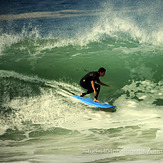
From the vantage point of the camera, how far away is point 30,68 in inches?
393

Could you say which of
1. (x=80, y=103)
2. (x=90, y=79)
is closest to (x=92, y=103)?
(x=80, y=103)

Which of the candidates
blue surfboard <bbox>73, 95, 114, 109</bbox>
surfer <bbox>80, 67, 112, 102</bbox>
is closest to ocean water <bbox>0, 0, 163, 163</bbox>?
blue surfboard <bbox>73, 95, 114, 109</bbox>

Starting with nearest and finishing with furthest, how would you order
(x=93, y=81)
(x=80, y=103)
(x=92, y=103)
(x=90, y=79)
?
1. (x=93, y=81)
2. (x=90, y=79)
3. (x=92, y=103)
4. (x=80, y=103)

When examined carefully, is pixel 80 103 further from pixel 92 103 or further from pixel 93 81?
pixel 93 81

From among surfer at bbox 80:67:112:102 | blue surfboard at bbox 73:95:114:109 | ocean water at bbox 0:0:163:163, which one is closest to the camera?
ocean water at bbox 0:0:163:163

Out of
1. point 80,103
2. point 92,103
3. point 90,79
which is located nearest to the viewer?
point 90,79

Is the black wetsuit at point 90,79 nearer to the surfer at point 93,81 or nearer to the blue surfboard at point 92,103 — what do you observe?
the surfer at point 93,81

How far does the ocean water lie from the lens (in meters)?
4.72

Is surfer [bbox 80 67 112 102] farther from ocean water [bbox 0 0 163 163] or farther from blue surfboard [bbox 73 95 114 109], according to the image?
ocean water [bbox 0 0 163 163]

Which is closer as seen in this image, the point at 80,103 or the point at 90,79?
the point at 90,79

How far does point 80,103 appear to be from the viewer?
22.6ft

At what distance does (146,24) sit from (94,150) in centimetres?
1631

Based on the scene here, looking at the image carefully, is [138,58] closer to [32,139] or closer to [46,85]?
[46,85]

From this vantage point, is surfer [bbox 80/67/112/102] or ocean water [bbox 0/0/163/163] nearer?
ocean water [bbox 0/0/163/163]
